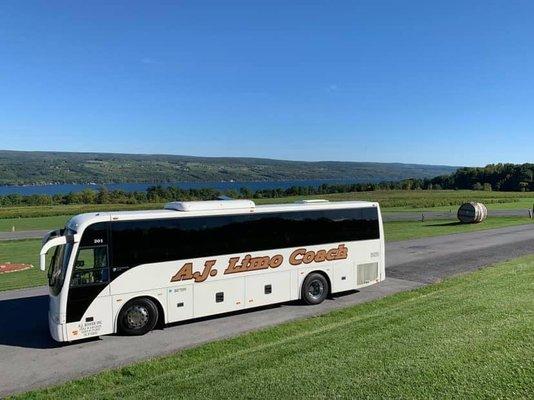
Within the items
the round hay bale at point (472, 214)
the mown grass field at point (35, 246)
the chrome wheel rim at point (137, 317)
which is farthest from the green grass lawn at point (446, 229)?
the chrome wheel rim at point (137, 317)

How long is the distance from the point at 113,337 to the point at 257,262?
175 inches

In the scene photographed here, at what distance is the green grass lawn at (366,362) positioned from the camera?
713cm

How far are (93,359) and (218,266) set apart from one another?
13.8 ft

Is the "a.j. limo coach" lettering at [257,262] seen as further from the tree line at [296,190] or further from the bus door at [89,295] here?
the tree line at [296,190]

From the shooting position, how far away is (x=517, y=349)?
8156 millimetres

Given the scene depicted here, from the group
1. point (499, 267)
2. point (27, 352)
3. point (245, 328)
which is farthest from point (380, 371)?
point (499, 267)

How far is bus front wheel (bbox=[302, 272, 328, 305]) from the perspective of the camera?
1553cm

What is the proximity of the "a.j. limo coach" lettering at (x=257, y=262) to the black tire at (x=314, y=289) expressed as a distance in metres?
0.53

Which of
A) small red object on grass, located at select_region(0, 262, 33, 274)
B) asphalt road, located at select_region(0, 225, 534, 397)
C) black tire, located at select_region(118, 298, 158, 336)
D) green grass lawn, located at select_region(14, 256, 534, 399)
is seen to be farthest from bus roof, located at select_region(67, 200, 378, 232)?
small red object on grass, located at select_region(0, 262, 33, 274)

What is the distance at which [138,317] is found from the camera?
41.4ft

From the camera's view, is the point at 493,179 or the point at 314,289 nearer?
the point at 314,289

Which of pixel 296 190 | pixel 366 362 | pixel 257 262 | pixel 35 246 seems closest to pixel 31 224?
pixel 35 246

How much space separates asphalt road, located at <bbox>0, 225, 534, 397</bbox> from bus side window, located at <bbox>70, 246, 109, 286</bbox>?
1515mm

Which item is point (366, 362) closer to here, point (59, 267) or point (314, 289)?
point (314, 289)
